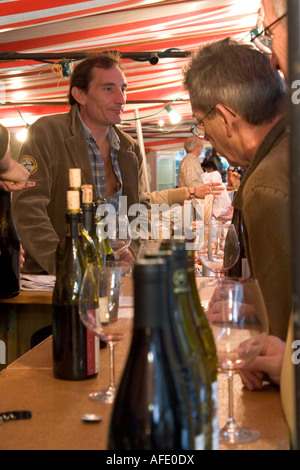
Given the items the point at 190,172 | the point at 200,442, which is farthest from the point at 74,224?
the point at 190,172

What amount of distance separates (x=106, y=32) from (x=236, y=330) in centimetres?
439

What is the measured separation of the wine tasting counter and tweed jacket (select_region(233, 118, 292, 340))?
0.19 m

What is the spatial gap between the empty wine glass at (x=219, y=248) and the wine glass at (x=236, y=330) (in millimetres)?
954

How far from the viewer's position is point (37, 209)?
9.96ft

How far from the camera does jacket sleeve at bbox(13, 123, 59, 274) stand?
9.53ft

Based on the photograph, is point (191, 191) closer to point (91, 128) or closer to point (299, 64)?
point (91, 128)

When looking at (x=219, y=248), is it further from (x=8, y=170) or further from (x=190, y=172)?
(x=190, y=172)

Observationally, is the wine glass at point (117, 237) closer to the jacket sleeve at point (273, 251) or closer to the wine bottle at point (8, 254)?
the wine bottle at point (8, 254)

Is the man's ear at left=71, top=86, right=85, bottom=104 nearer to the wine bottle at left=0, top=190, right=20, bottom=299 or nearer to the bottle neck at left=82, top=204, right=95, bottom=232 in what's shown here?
the wine bottle at left=0, top=190, right=20, bottom=299

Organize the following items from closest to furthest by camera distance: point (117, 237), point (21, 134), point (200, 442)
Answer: point (200, 442) < point (117, 237) < point (21, 134)

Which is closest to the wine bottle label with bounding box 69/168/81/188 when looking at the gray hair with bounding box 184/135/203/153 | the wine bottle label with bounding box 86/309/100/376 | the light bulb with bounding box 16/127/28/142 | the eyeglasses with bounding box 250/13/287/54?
the wine bottle label with bounding box 86/309/100/376

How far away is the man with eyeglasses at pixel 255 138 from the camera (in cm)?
133
